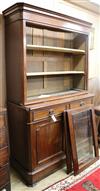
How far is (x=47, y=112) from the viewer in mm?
2264

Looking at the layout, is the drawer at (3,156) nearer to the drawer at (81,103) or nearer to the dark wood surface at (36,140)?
the dark wood surface at (36,140)

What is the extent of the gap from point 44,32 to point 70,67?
2.58 ft

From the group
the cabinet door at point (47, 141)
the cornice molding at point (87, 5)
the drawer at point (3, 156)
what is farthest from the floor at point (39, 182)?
the cornice molding at point (87, 5)

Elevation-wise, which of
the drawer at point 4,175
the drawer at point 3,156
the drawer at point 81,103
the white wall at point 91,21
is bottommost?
the drawer at point 4,175

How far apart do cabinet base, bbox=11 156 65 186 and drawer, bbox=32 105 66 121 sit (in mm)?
638

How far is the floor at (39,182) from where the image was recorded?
2160 mm

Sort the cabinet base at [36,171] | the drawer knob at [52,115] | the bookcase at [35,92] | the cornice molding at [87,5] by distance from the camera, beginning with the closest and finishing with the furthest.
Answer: the bookcase at [35,92] < the cabinet base at [36,171] < the drawer knob at [52,115] < the cornice molding at [87,5]

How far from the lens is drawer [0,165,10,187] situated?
1872 millimetres

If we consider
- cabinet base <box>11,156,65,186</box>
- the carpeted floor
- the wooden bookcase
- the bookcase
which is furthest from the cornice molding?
the carpeted floor

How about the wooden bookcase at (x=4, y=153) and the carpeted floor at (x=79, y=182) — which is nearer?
the wooden bookcase at (x=4, y=153)

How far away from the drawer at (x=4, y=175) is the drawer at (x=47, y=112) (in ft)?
1.97

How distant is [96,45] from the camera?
3775 mm

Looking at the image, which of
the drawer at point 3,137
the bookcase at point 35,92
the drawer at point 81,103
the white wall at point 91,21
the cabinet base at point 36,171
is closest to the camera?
the drawer at point 3,137

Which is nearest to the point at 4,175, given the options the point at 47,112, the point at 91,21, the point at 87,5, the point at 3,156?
the point at 3,156
